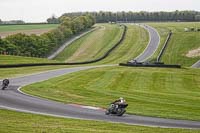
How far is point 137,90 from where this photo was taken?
42188 mm

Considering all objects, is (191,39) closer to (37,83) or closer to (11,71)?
(11,71)

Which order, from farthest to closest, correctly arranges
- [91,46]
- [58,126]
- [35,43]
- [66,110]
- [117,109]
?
[91,46], [35,43], [66,110], [117,109], [58,126]

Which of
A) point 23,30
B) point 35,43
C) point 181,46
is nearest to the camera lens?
point 181,46

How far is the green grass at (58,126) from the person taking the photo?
21.4m

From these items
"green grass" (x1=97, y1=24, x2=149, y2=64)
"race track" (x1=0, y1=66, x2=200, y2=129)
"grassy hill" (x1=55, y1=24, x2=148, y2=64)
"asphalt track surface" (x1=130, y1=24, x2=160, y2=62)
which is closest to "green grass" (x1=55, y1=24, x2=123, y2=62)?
"grassy hill" (x1=55, y1=24, x2=148, y2=64)

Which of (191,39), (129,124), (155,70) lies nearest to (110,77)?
(155,70)

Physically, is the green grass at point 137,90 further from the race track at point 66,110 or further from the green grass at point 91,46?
the green grass at point 91,46

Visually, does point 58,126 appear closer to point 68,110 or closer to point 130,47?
point 68,110

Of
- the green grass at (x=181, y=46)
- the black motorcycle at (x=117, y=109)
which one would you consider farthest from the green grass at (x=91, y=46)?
the black motorcycle at (x=117, y=109)

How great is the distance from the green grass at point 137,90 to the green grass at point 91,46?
43.8 metres

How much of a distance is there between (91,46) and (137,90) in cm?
7712

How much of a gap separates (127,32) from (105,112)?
11047 cm

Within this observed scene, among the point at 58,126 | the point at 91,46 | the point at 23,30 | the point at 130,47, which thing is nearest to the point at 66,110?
the point at 58,126

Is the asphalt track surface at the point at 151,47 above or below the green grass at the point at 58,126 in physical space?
below
